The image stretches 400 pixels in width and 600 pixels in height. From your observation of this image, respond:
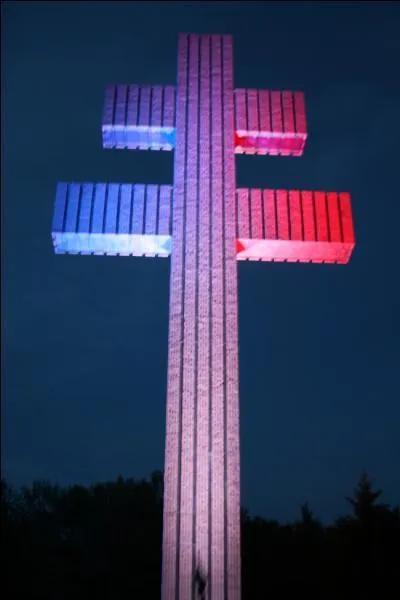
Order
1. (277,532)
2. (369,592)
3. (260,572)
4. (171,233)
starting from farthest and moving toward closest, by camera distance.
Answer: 1. (277,532)
2. (260,572)
3. (369,592)
4. (171,233)

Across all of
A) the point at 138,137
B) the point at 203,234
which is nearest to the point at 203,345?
the point at 203,234

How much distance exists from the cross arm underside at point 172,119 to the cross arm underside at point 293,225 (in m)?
1.05

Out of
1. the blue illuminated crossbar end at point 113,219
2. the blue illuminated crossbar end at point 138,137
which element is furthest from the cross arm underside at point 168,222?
the blue illuminated crossbar end at point 138,137

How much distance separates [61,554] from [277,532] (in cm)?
534

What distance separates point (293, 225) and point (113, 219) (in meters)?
2.49

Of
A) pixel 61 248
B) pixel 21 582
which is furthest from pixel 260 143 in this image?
pixel 21 582

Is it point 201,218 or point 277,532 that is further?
point 277,532

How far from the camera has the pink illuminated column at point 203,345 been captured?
721 centimetres

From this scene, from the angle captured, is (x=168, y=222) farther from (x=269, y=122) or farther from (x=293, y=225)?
(x=269, y=122)

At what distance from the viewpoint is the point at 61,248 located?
932cm

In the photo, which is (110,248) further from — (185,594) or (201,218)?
(185,594)

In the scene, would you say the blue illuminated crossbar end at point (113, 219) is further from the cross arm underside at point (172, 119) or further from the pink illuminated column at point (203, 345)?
the cross arm underside at point (172, 119)

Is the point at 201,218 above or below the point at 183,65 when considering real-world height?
below

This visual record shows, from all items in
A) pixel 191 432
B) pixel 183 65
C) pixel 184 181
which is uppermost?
pixel 183 65
